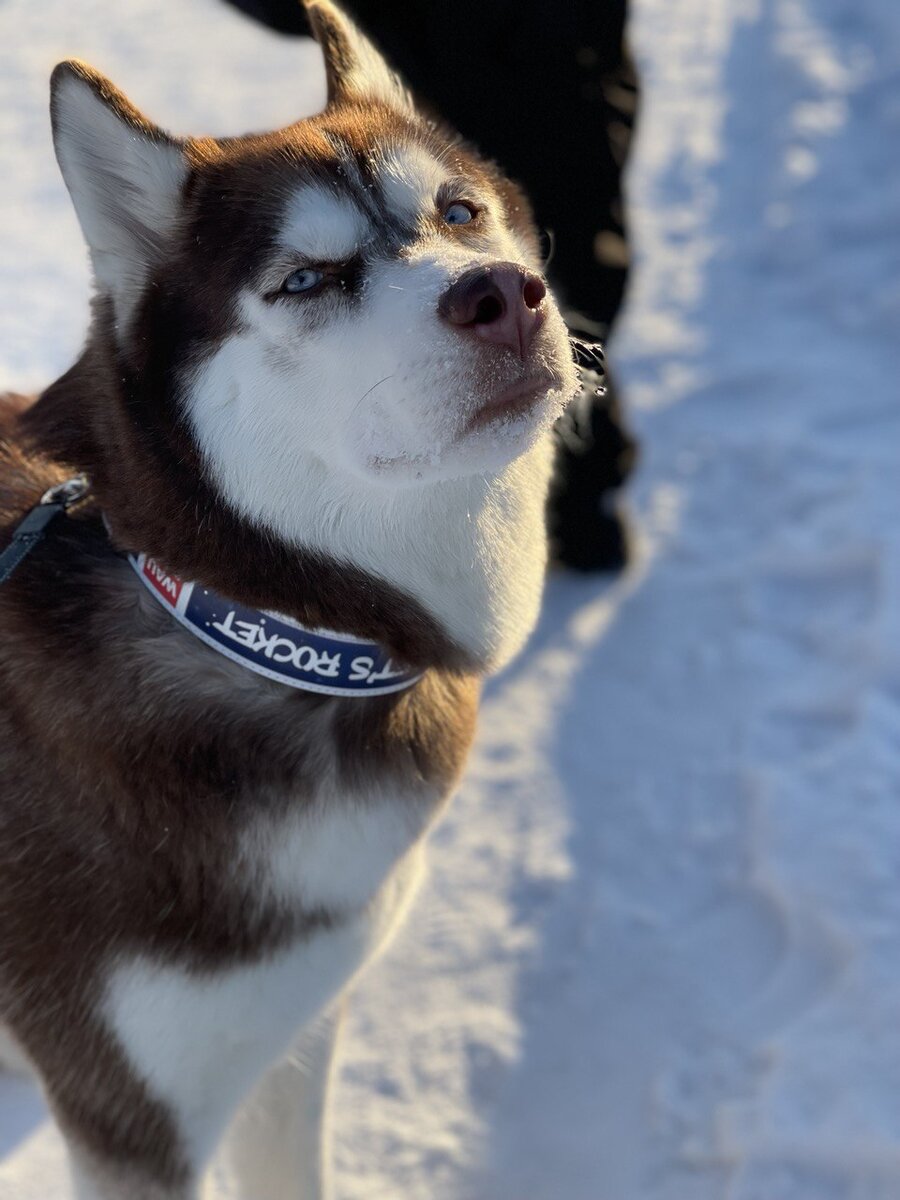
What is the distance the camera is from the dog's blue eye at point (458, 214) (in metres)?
1.80

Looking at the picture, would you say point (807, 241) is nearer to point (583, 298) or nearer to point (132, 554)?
point (583, 298)

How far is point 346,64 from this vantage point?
1.99 meters

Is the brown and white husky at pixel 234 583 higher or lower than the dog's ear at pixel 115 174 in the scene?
lower

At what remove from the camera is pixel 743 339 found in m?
4.25

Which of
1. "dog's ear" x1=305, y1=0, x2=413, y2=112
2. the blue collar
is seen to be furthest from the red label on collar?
"dog's ear" x1=305, y1=0, x2=413, y2=112


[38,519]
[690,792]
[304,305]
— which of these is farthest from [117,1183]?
[690,792]

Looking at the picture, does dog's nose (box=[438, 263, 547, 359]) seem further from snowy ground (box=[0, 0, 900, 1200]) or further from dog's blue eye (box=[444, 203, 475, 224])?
snowy ground (box=[0, 0, 900, 1200])

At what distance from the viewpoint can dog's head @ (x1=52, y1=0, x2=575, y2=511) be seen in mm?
1579

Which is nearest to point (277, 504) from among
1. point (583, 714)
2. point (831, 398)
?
point (583, 714)

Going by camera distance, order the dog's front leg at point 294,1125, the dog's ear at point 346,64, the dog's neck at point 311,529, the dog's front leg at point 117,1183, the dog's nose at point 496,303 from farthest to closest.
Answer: the dog's front leg at point 294,1125
the dog's ear at point 346,64
the dog's front leg at point 117,1183
the dog's neck at point 311,529
the dog's nose at point 496,303

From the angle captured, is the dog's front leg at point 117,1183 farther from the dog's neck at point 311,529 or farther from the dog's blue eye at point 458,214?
the dog's blue eye at point 458,214

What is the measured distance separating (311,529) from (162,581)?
9.2 inches

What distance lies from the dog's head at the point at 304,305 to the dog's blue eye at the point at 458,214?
45 mm

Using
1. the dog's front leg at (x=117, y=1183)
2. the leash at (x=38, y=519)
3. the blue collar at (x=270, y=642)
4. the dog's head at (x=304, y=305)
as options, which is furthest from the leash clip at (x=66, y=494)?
the dog's front leg at (x=117, y=1183)
